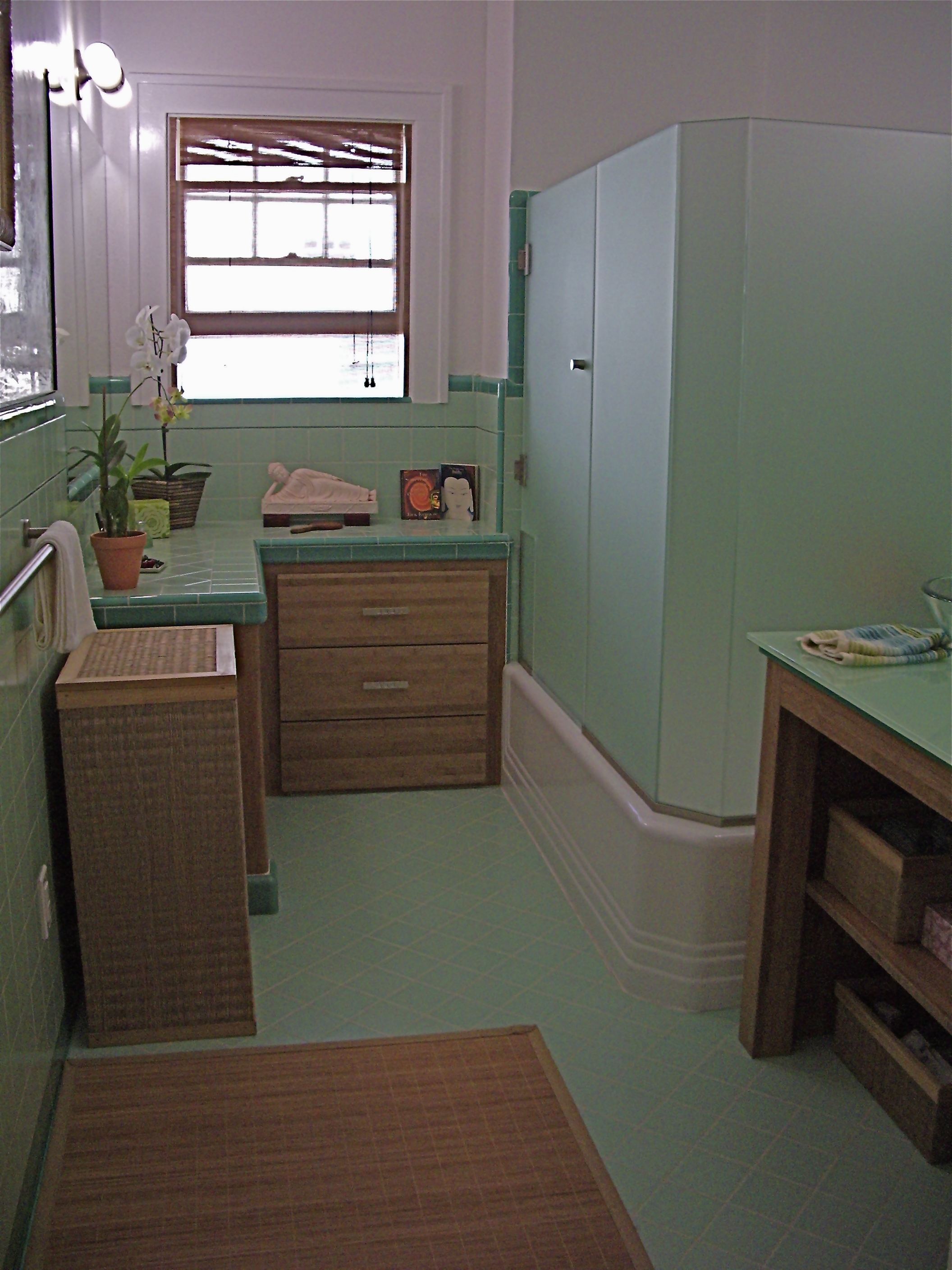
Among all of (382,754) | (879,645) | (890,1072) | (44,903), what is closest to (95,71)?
(382,754)

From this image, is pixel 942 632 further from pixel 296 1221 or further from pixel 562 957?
pixel 296 1221

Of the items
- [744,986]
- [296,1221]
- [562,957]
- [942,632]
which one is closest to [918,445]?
[942,632]

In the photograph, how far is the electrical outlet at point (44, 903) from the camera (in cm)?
231

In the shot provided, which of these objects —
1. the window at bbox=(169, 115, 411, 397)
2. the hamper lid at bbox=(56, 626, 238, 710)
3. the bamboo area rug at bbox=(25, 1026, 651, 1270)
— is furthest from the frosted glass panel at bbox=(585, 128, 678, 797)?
the window at bbox=(169, 115, 411, 397)

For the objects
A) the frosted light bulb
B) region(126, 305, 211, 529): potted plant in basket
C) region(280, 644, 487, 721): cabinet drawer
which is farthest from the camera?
region(280, 644, 487, 721): cabinet drawer

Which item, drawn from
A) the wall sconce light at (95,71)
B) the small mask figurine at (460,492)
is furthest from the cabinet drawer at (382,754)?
the wall sconce light at (95,71)

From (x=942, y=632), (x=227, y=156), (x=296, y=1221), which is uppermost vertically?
(x=227, y=156)

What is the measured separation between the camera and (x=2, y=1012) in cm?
188

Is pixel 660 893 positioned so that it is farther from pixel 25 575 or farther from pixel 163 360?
pixel 163 360

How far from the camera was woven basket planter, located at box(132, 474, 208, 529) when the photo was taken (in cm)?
403

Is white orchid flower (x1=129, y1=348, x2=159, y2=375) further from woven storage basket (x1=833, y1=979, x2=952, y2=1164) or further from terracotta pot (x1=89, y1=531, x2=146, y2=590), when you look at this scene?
woven storage basket (x1=833, y1=979, x2=952, y2=1164)

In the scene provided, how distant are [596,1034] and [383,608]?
65.3 inches

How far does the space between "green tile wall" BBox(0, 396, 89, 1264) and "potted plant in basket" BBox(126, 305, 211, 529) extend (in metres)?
1.01

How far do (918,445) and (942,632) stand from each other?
0.45 meters
